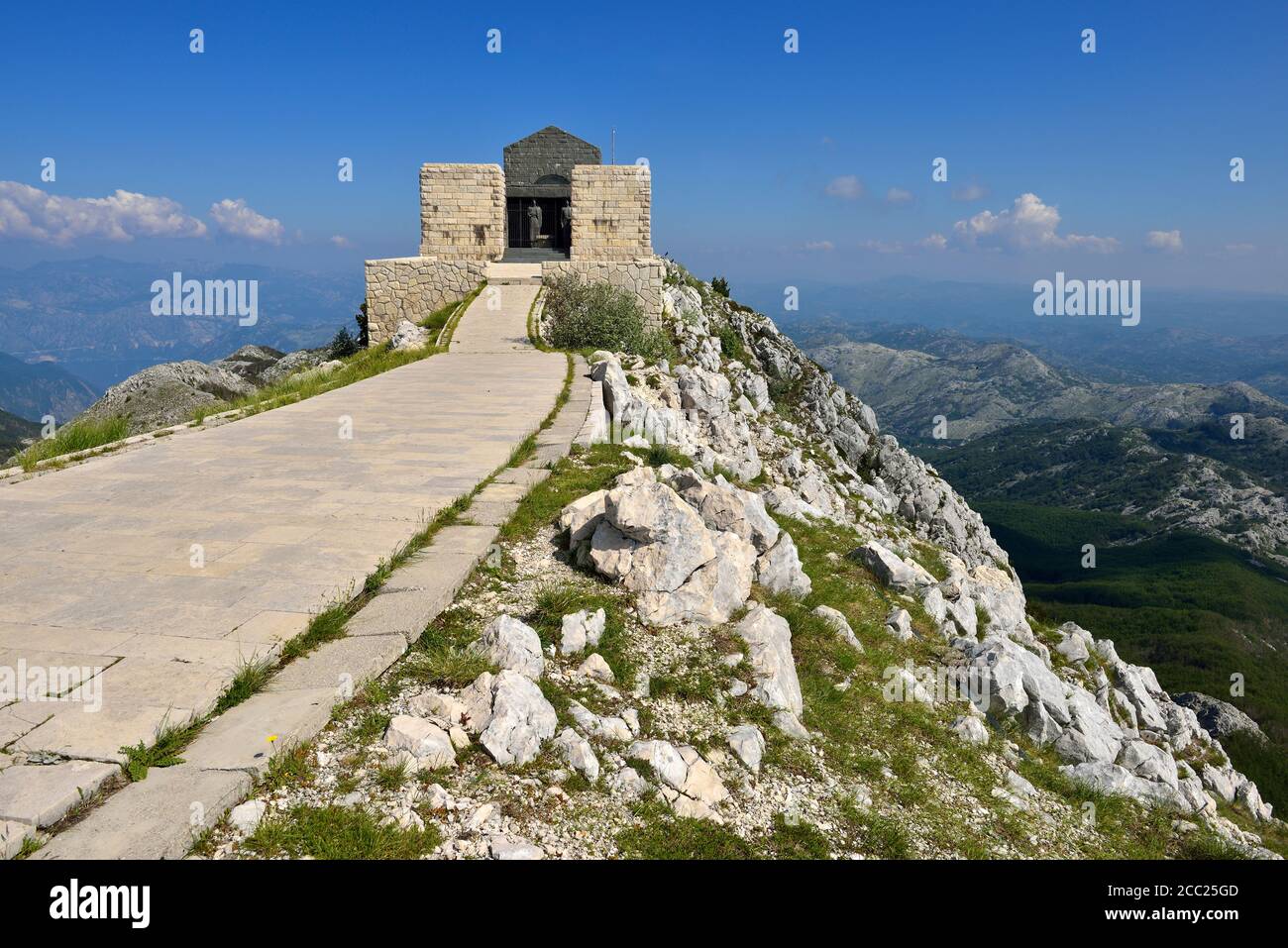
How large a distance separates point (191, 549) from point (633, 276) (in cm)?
1840

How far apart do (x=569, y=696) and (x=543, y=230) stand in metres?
32.4

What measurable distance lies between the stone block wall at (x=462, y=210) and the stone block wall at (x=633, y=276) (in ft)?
10.1

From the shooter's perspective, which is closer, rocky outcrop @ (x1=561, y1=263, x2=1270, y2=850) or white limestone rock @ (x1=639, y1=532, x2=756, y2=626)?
white limestone rock @ (x1=639, y1=532, x2=756, y2=626)

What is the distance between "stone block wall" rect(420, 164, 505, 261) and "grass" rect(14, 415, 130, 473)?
1605 centimetres

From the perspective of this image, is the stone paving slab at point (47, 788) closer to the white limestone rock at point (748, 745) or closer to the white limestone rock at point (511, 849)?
the white limestone rock at point (511, 849)

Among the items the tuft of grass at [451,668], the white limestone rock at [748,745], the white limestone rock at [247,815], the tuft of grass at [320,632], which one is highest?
the tuft of grass at [320,632]

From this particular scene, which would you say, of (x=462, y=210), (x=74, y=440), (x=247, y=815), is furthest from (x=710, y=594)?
(x=462, y=210)

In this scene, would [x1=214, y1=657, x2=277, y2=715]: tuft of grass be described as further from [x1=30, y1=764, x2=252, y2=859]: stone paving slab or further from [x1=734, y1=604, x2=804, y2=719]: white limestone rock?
[x1=734, y1=604, x2=804, y2=719]: white limestone rock

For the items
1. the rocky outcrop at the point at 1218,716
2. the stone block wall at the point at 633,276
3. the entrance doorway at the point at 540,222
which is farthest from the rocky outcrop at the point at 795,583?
the rocky outcrop at the point at 1218,716

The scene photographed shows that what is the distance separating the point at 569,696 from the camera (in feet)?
14.3

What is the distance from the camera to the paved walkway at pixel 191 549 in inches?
147

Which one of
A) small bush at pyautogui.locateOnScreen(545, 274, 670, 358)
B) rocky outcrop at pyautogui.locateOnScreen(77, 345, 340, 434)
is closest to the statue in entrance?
small bush at pyautogui.locateOnScreen(545, 274, 670, 358)

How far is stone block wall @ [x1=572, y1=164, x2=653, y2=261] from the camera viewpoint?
79.3ft
